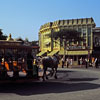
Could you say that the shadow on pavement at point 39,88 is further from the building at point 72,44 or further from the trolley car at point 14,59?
the building at point 72,44

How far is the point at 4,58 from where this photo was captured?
35.1 ft

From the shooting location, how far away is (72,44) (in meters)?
51.6

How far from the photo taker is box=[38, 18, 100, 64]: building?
48375 mm

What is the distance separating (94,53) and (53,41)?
10.4 meters

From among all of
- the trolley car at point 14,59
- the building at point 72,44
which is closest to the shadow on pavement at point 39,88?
the trolley car at point 14,59

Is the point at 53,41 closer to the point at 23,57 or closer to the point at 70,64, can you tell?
the point at 70,64

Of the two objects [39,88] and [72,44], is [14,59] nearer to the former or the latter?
[39,88]

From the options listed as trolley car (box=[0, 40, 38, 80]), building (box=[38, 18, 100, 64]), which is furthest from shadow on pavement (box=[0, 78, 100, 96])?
building (box=[38, 18, 100, 64])

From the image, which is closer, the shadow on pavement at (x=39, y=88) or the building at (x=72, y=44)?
the shadow on pavement at (x=39, y=88)

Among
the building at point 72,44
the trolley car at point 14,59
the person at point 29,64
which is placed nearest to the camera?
the trolley car at point 14,59

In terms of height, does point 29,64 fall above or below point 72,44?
below

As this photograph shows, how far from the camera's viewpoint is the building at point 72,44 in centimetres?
4838

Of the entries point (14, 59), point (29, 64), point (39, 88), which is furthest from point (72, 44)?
point (14, 59)

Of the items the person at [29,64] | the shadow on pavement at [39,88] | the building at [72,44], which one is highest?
the building at [72,44]
